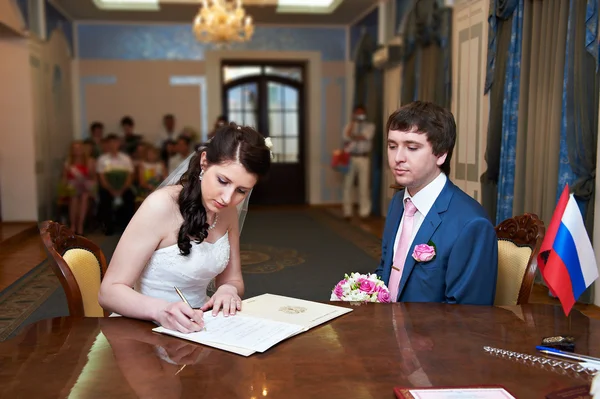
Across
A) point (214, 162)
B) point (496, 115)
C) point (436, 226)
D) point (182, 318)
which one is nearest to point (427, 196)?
point (436, 226)

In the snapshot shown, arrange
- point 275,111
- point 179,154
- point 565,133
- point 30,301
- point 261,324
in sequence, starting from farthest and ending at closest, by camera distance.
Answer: point 275,111, point 179,154, point 30,301, point 565,133, point 261,324

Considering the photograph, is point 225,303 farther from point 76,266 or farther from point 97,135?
point 97,135

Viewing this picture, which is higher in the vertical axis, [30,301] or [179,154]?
[179,154]

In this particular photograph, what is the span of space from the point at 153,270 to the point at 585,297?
3668 mm

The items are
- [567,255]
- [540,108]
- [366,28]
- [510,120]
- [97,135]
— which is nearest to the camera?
[567,255]

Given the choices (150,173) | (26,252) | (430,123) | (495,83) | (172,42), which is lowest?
(26,252)

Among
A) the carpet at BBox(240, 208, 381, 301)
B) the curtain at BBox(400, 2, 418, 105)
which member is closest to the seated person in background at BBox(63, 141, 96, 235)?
the carpet at BBox(240, 208, 381, 301)

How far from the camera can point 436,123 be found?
7.45ft

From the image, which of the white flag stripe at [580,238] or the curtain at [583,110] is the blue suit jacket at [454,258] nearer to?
the white flag stripe at [580,238]

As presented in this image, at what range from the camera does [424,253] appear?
2242 millimetres

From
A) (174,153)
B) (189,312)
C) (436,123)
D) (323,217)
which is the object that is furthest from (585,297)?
(174,153)

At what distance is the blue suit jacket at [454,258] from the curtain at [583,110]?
2.67m

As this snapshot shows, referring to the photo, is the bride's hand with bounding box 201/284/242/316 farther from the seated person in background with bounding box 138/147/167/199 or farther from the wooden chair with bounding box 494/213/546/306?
the seated person in background with bounding box 138/147/167/199

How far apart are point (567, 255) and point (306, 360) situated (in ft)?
2.65
